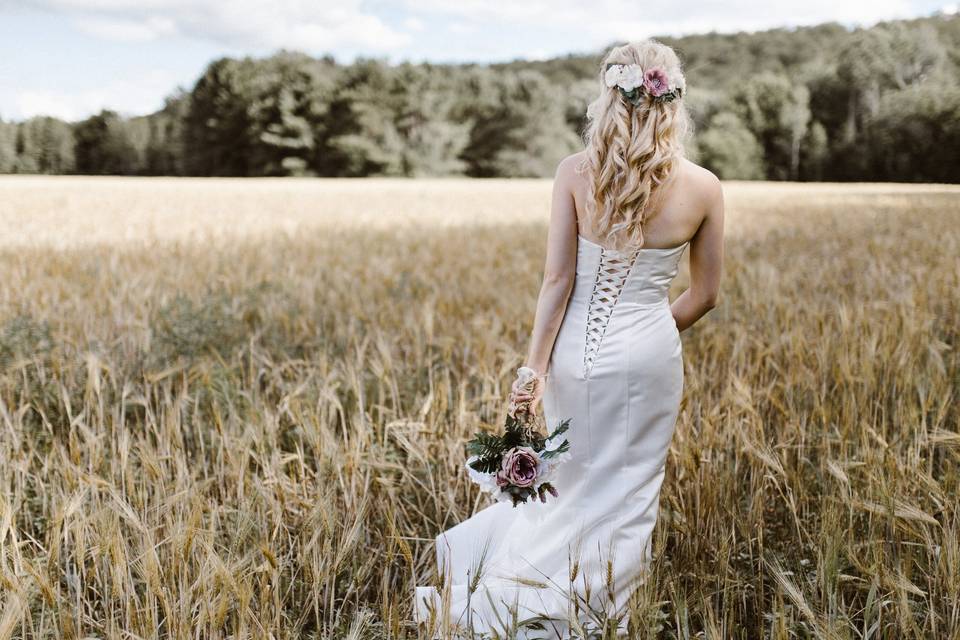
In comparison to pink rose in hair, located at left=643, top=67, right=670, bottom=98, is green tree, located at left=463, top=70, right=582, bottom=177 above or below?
above

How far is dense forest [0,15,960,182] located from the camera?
55062 mm

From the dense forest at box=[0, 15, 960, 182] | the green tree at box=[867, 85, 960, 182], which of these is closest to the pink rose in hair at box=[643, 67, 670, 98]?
the dense forest at box=[0, 15, 960, 182]

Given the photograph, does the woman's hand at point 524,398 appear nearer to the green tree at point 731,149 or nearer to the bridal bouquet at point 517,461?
the bridal bouquet at point 517,461

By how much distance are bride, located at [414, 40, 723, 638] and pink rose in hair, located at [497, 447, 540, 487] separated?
248 millimetres

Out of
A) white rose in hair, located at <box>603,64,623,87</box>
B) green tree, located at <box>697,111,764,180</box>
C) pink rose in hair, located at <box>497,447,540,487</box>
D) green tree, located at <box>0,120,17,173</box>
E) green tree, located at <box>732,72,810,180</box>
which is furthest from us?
green tree, located at <box>0,120,17,173</box>

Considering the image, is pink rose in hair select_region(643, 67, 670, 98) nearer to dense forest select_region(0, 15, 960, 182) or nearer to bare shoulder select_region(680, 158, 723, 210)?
bare shoulder select_region(680, 158, 723, 210)

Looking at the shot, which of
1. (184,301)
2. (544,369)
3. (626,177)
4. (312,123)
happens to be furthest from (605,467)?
(312,123)

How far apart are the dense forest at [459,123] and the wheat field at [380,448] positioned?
49956mm

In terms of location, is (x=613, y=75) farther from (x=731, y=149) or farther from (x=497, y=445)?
(x=731, y=149)

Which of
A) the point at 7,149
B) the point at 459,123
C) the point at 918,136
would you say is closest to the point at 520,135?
the point at 459,123

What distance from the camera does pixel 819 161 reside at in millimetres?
55094

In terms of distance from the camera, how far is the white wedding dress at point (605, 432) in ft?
7.25

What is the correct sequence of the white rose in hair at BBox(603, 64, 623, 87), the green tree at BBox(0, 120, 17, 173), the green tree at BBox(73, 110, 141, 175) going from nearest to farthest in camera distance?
the white rose in hair at BBox(603, 64, 623, 87)
the green tree at BBox(0, 120, 17, 173)
the green tree at BBox(73, 110, 141, 175)

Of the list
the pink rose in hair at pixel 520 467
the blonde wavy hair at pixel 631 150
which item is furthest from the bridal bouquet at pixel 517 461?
the blonde wavy hair at pixel 631 150
